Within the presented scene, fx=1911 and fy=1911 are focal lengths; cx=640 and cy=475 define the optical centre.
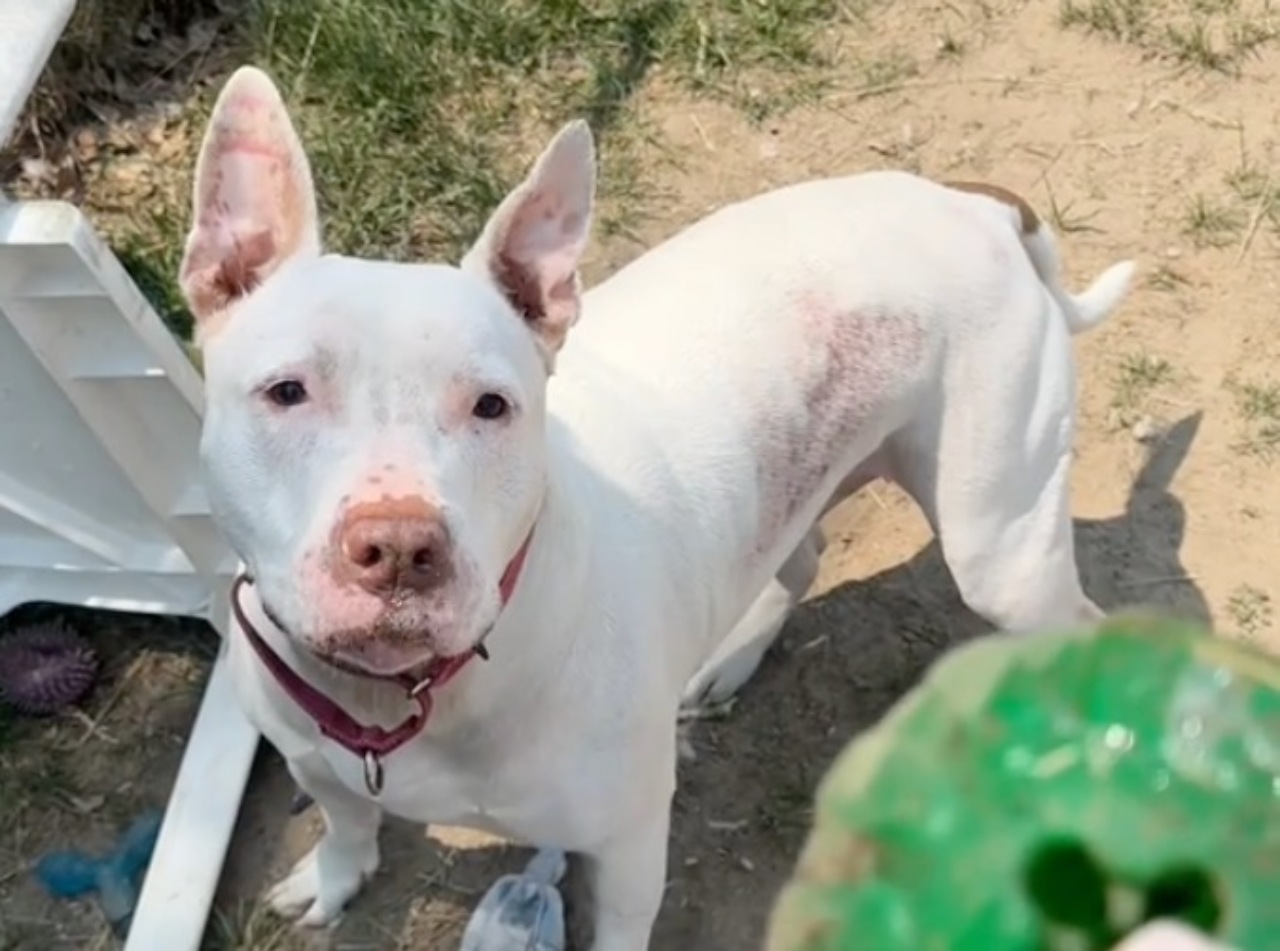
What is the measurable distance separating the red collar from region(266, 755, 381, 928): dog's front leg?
28.3 inches

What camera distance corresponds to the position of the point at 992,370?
9.59ft

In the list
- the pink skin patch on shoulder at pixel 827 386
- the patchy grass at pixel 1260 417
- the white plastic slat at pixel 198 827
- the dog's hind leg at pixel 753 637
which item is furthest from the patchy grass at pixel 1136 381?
the white plastic slat at pixel 198 827

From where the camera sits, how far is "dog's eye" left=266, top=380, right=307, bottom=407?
85.5 inches

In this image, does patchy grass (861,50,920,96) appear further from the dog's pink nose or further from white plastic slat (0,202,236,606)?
the dog's pink nose

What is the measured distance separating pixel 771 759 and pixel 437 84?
1.87 m

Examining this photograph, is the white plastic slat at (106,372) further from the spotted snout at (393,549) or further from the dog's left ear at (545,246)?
the spotted snout at (393,549)

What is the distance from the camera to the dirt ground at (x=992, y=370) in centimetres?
349

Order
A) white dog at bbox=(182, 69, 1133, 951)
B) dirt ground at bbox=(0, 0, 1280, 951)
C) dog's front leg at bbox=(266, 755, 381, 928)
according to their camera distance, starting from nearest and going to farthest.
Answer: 1. white dog at bbox=(182, 69, 1133, 951)
2. dog's front leg at bbox=(266, 755, 381, 928)
3. dirt ground at bbox=(0, 0, 1280, 951)

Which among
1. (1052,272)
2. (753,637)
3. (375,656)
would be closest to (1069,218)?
(1052,272)

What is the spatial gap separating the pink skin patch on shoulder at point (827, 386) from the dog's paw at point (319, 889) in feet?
3.33

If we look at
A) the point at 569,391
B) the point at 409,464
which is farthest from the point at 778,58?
the point at 409,464

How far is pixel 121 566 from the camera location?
3.61 m

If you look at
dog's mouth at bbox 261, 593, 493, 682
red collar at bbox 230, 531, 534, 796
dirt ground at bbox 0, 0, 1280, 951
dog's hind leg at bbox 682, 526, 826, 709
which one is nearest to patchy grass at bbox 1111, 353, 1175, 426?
dirt ground at bbox 0, 0, 1280, 951

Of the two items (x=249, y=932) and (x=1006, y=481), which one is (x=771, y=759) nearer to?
(x=1006, y=481)
